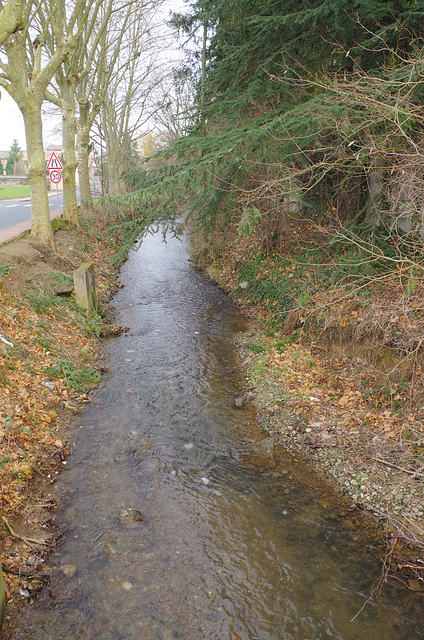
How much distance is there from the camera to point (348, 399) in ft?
24.5

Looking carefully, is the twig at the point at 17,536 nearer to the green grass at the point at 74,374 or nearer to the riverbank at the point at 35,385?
the riverbank at the point at 35,385

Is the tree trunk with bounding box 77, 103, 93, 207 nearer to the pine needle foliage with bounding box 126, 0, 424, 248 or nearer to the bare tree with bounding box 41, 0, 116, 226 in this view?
the bare tree with bounding box 41, 0, 116, 226

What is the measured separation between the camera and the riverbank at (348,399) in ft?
17.9

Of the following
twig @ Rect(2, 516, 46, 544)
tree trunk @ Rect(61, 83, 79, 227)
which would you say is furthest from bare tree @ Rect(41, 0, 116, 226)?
twig @ Rect(2, 516, 46, 544)

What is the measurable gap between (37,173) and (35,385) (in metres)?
7.17

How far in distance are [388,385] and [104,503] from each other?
4.82 metres

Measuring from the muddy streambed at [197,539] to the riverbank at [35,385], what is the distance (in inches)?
9.7

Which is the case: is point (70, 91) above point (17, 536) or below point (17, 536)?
above

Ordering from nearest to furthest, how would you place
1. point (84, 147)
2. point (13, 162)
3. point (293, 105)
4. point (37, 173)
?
point (293, 105) < point (37, 173) < point (84, 147) < point (13, 162)

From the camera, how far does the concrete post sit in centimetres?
1110

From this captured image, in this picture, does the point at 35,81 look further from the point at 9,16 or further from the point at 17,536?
the point at 17,536

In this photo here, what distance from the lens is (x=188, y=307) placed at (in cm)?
1350

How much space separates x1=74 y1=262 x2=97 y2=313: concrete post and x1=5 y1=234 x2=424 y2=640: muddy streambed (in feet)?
11.6

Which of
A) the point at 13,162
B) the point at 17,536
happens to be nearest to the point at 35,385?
the point at 17,536
